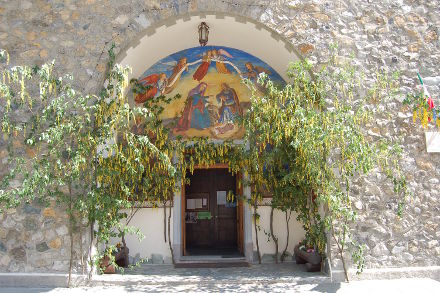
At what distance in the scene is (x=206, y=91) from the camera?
302 inches

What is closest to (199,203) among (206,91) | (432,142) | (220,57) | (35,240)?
(206,91)

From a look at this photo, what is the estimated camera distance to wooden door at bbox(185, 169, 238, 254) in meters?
8.63

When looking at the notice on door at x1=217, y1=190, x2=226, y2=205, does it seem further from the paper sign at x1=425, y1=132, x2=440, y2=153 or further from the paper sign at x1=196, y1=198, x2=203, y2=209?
the paper sign at x1=425, y1=132, x2=440, y2=153

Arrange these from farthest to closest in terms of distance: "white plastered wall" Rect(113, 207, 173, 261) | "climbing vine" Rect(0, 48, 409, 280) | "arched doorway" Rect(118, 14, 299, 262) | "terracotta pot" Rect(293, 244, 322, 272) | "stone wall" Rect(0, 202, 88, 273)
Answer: "white plastered wall" Rect(113, 207, 173, 261), "arched doorway" Rect(118, 14, 299, 262), "terracotta pot" Rect(293, 244, 322, 272), "stone wall" Rect(0, 202, 88, 273), "climbing vine" Rect(0, 48, 409, 280)

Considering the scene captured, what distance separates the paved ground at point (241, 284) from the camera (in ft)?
17.9

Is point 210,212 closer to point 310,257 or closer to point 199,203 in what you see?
point 199,203

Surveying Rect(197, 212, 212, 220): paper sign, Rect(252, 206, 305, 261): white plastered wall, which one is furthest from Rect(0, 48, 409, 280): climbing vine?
Rect(197, 212, 212, 220): paper sign

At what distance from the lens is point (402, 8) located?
636cm

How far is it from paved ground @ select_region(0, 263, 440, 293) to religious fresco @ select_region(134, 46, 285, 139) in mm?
2695

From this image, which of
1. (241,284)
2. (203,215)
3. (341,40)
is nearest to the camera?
(241,284)

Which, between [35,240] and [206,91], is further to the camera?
[206,91]

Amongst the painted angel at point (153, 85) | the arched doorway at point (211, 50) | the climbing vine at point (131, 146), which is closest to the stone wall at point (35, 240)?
the climbing vine at point (131, 146)

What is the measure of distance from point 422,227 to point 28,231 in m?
5.87

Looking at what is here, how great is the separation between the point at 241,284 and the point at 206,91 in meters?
3.64
